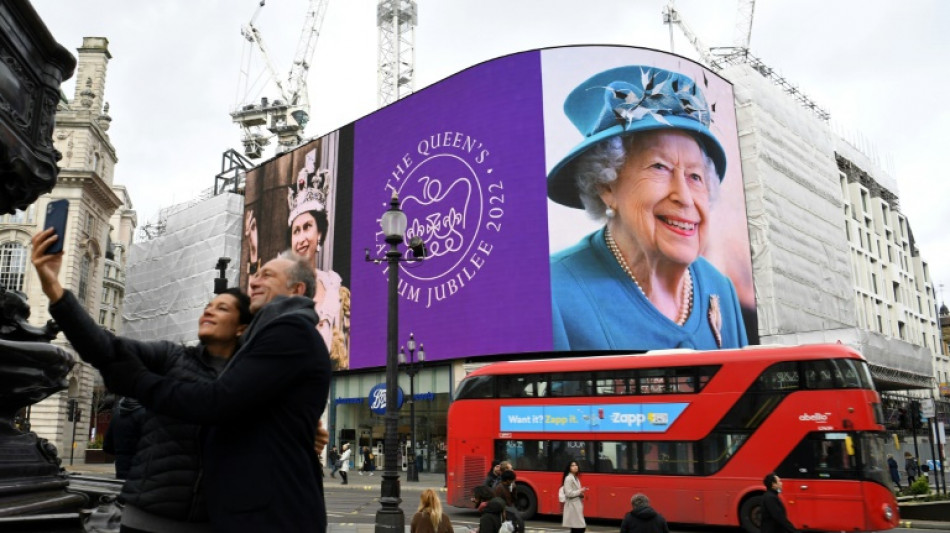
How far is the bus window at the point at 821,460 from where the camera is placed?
15008 mm

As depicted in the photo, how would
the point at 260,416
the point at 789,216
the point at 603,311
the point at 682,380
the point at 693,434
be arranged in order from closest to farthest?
the point at 260,416, the point at 693,434, the point at 682,380, the point at 603,311, the point at 789,216

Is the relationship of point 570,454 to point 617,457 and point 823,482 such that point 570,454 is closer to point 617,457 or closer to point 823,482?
point 617,457

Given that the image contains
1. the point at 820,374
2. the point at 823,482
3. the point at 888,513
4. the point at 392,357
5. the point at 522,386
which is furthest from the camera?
the point at 522,386

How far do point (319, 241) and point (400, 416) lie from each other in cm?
1204

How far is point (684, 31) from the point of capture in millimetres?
66625

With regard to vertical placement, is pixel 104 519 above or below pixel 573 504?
above

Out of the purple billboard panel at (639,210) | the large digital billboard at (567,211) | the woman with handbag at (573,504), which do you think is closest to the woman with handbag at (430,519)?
the woman with handbag at (573,504)

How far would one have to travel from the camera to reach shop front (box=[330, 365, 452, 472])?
1566 inches

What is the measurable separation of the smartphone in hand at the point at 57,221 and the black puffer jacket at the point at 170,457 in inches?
18.2

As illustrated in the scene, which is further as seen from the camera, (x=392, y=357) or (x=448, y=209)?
(x=448, y=209)

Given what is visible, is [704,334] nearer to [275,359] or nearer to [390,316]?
[390,316]

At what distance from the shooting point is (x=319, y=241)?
152ft

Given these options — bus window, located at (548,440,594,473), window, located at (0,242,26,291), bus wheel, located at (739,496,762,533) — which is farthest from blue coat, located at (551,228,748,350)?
window, located at (0,242,26,291)

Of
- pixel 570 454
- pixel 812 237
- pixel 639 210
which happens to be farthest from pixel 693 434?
pixel 812 237
